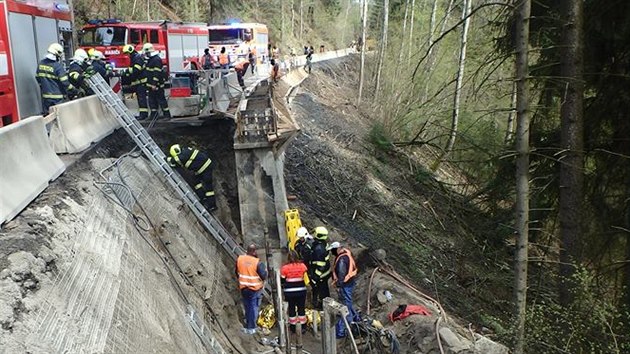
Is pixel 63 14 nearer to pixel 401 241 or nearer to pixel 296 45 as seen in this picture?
pixel 401 241

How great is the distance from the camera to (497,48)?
8.22 m

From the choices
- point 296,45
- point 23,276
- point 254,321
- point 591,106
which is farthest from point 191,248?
point 296,45

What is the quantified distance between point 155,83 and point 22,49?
104 inches

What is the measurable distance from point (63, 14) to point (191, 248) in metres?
7.43

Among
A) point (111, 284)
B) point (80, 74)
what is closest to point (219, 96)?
point (80, 74)

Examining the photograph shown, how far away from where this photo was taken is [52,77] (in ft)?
32.5

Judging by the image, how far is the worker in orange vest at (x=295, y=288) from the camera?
Answer: 8938 millimetres

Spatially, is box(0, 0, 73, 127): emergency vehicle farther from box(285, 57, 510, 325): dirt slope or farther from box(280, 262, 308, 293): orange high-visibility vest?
box(285, 57, 510, 325): dirt slope

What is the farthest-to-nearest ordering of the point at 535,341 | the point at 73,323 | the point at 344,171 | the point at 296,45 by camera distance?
the point at 296,45 < the point at 344,171 < the point at 535,341 < the point at 73,323

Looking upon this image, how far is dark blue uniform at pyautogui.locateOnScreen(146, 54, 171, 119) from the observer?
11.6m

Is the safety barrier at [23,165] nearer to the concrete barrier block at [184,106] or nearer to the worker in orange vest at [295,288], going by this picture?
the worker in orange vest at [295,288]

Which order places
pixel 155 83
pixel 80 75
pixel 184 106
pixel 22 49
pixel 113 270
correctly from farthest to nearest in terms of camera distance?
1. pixel 184 106
2. pixel 155 83
3. pixel 80 75
4. pixel 22 49
5. pixel 113 270

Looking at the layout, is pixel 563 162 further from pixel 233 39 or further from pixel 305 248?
pixel 233 39

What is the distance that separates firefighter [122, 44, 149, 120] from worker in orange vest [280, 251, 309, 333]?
5.30 metres
